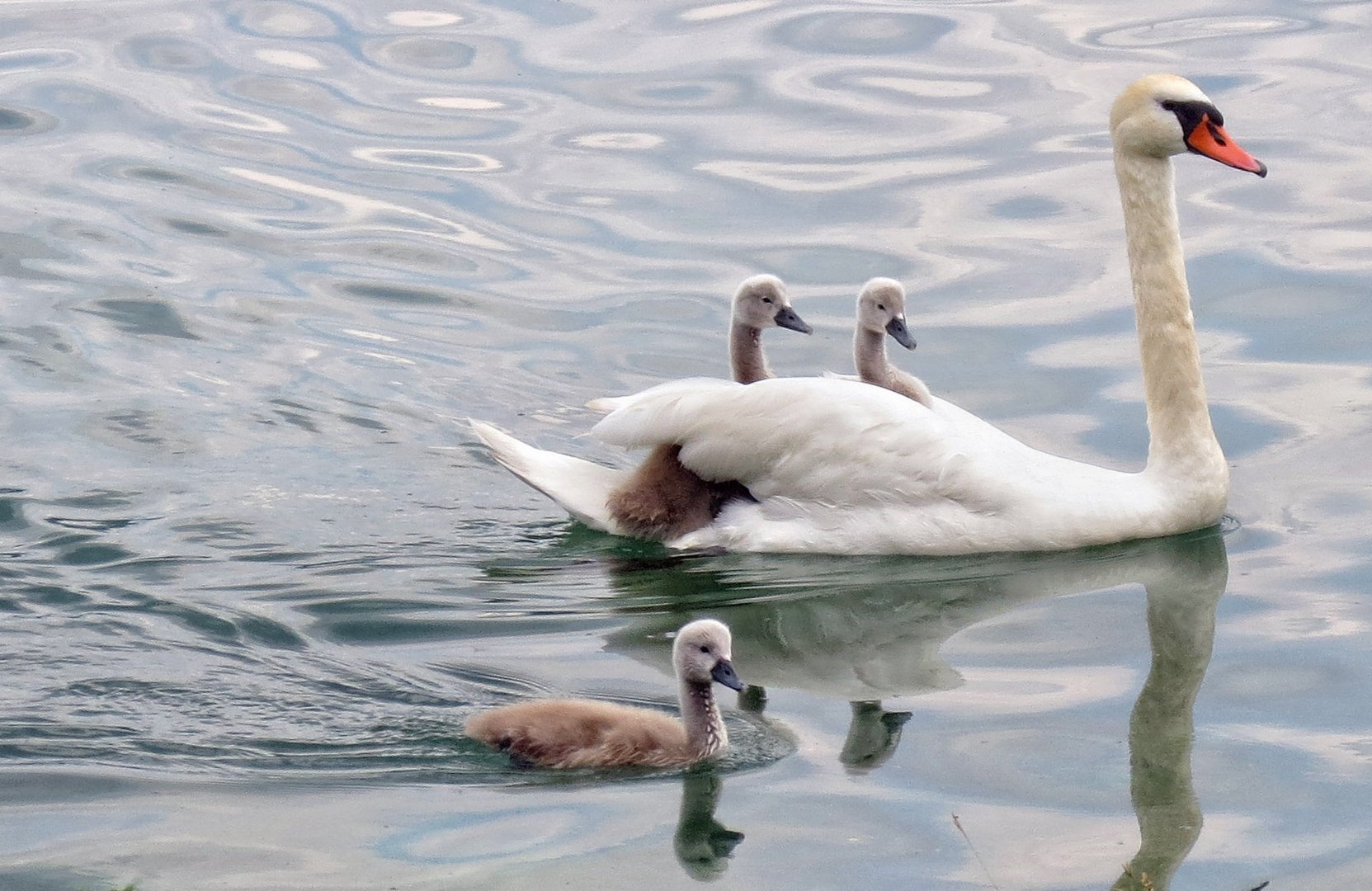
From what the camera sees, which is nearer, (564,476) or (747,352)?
(564,476)

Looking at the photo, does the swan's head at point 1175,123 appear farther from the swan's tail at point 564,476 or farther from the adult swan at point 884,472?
the swan's tail at point 564,476

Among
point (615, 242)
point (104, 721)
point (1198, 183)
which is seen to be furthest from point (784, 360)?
point (104, 721)

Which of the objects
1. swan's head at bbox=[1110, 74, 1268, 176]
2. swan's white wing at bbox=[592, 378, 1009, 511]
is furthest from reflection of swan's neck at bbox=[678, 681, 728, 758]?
swan's head at bbox=[1110, 74, 1268, 176]

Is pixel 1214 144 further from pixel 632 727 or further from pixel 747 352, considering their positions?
pixel 632 727

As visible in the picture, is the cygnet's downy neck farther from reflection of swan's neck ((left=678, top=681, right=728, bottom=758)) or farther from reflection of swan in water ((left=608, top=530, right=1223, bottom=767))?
reflection of swan's neck ((left=678, top=681, right=728, bottom=758))

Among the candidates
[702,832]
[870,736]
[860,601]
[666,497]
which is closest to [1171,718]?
[870,736]

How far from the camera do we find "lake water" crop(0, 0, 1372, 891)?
5.69 metres

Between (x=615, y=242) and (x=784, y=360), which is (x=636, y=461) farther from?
(x=615, y=242)

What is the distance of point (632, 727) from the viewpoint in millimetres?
5957

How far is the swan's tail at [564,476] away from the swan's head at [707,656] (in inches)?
72.6

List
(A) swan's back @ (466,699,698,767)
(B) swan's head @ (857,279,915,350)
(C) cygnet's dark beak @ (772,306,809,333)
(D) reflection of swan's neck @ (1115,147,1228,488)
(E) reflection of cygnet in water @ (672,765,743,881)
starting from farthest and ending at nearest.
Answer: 1. (C) cygnet's dark beak @ (772,306,809,333)
2. (B) swan's head @ (857,279,915,350)
3. (D) reflection of swan's neck @ (1115,147,1228,488)
4. (A) swan's back @ (466,699,698,767)
5. (E) reflection of cygnet in water @ (672,765,743,881)

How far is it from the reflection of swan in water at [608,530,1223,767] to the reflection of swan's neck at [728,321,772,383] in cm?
131

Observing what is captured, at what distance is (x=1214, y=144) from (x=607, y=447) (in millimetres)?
2651

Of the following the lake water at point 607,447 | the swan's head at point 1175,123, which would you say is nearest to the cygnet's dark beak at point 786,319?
the lake water at point 607,447
